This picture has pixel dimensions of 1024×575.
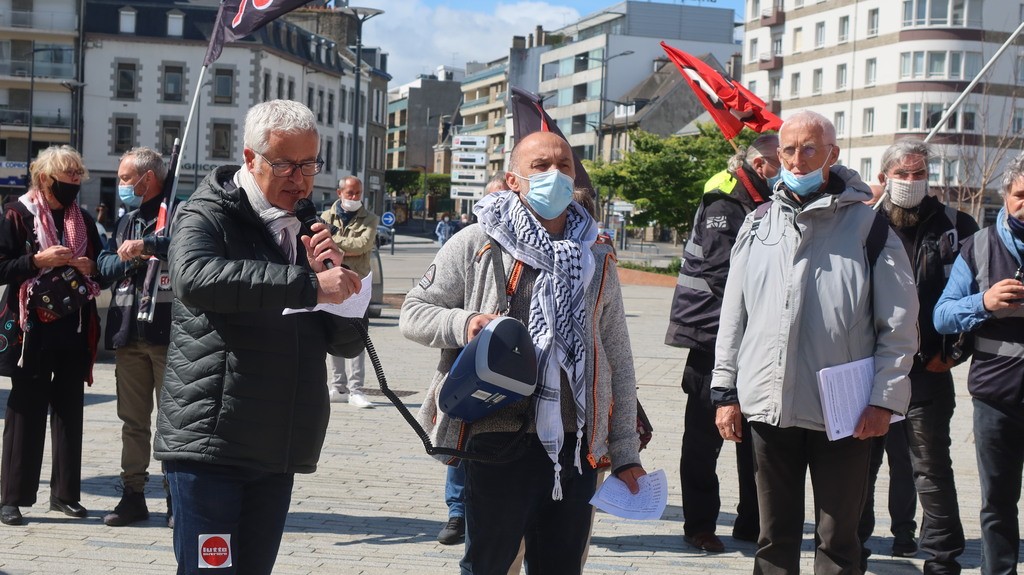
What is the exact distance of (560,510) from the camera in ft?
14.0

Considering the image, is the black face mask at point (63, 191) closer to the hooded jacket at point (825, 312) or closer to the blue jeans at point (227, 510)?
the blue jeans at point (227, 510)

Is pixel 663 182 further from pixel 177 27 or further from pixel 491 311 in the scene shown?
pixel 177 27

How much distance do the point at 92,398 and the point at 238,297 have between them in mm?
8401

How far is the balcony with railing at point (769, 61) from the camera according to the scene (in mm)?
75312

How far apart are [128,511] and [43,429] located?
63cm

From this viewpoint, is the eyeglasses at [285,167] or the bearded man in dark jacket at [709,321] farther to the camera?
the bearded man in dark jacket at [709,321]

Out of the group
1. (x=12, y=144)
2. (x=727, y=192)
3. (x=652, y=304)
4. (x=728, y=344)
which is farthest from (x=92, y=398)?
(x=12, y=144)

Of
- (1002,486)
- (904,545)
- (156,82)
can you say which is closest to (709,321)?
(904,545)

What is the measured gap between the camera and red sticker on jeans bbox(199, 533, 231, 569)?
3.82m

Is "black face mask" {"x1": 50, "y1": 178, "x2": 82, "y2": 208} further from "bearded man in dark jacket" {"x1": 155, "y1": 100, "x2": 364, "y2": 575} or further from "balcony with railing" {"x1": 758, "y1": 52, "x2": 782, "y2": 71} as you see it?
"balcony with railing" {"x1": 758, "y1": 52, "x2": 782, "y2": 71}

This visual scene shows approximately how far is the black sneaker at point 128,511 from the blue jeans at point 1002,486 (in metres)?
4.24

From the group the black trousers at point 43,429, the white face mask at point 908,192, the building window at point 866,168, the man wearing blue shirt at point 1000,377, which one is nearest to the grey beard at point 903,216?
the white face mask at point 908,192

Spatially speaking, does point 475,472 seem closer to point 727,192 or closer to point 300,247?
point 300,247

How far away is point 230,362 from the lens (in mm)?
3822
